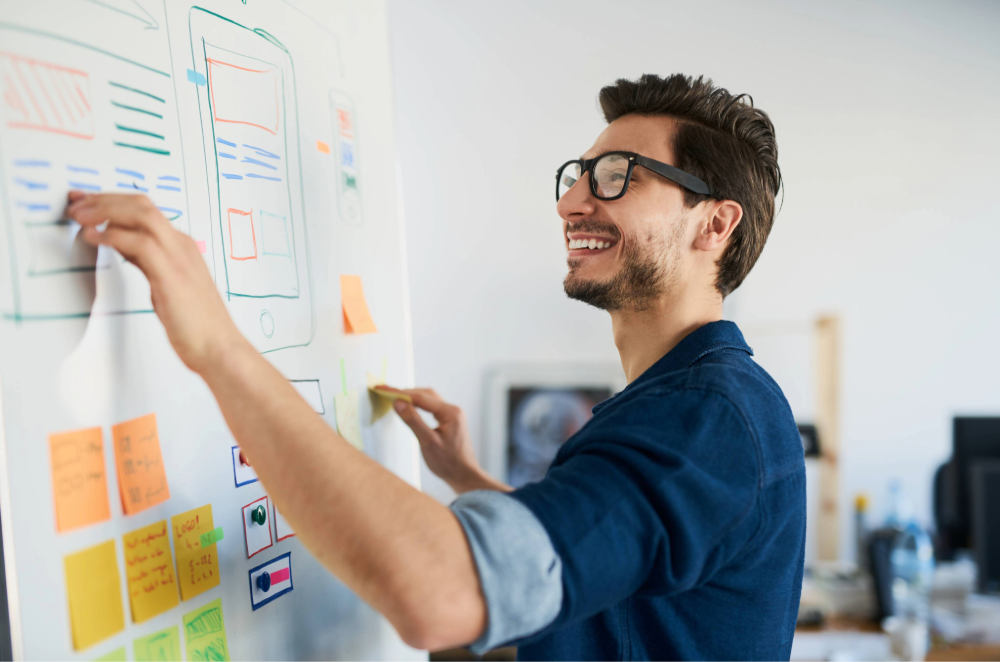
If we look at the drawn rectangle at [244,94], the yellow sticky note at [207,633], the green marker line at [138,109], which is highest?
the drawn rectangle at [244,94]

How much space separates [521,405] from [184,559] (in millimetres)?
1936

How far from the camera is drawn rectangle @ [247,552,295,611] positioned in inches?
30.6

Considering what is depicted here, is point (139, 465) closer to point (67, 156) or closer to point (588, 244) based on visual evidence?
point (67, 156)

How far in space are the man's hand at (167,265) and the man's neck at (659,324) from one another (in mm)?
630

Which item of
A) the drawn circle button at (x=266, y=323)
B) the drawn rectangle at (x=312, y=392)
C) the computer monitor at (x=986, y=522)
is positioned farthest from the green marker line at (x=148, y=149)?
the computer monitor at (x=986, y=522)

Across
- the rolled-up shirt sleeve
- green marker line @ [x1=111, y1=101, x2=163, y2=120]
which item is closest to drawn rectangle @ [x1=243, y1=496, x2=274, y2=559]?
the rolled-up shirt sleeve

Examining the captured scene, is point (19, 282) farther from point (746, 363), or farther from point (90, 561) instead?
point (746, 363)

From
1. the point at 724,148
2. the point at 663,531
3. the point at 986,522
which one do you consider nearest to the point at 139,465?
the point at 663,531

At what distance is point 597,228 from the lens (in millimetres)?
1076

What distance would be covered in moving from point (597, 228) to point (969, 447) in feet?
5.25

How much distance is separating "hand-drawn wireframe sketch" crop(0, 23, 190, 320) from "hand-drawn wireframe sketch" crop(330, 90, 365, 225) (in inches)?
14.2

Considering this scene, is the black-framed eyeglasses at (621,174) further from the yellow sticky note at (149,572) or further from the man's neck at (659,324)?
the yellow sticky note at (149,572)

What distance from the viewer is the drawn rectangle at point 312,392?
35.0 inches

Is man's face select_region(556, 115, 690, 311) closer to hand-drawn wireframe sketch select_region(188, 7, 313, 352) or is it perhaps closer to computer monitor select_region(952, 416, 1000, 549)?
hand-drawn wireframe sketch select_region(188, 7, 313, 352)
